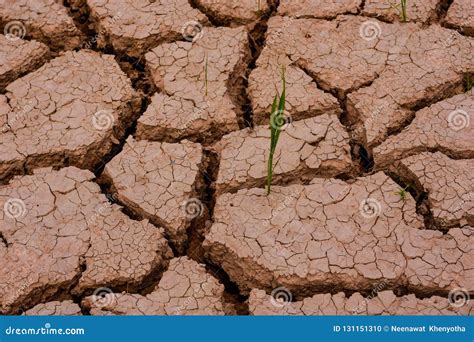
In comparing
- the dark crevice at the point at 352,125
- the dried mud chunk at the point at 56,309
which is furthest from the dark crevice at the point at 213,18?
the dried mud chunk at the point at 56,309

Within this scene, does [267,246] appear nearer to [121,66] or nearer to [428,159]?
[428,159]

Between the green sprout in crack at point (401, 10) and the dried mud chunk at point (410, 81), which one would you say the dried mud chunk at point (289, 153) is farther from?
the green sprout in crack at point (401, 10)

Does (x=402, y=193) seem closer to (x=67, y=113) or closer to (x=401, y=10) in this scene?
(x=401, y=10)

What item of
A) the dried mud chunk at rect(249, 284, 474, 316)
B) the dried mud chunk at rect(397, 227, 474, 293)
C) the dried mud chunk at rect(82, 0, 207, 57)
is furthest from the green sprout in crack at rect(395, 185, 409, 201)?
the dried mud chunk at rect(82, 0, 207, 57)

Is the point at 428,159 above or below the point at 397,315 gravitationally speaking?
above

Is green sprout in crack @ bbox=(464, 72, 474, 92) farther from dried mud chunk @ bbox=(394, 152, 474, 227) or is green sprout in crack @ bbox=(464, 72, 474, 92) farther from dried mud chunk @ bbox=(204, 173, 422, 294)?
dried mud chunk @ bbox=(204, 173, 422, 294)

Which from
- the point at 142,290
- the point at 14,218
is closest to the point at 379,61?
→ the point at 142,290
